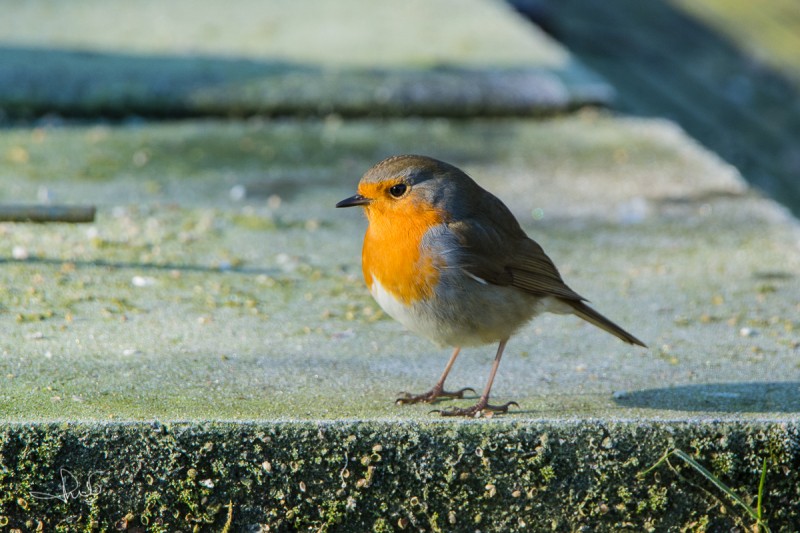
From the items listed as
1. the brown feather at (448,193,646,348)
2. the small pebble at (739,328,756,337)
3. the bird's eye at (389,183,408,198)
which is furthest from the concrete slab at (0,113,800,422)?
the bird's eye at (389,183,408,198)

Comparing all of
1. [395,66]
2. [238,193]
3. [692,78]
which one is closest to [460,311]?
[238,193]

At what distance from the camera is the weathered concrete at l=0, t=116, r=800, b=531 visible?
2027 mm

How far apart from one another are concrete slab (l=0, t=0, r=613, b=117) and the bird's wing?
8.30ft

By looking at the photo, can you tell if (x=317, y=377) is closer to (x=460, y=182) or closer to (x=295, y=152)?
(x=460, y=182)

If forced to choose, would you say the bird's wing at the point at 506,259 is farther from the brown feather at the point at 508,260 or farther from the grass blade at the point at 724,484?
the grass blade at the point at 724,484

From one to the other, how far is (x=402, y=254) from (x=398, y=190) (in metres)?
0.20

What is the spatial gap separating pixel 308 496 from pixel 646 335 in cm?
130

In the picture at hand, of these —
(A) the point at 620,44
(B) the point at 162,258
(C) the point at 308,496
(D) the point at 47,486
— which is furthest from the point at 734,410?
(A) the point at 620,44

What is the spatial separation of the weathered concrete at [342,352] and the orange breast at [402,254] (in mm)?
295

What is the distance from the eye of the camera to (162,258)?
320 cm

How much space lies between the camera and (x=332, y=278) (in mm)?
3174
